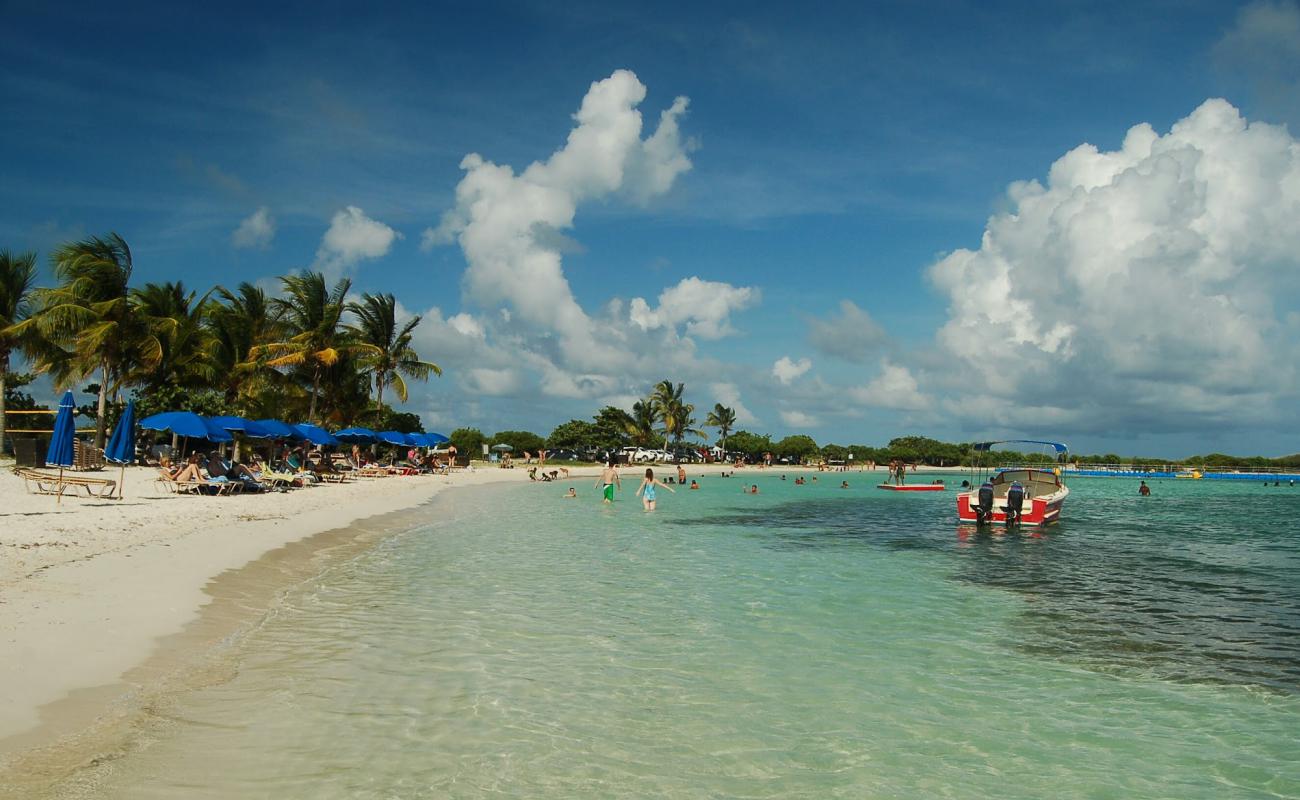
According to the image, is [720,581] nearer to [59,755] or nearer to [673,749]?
[673,749]

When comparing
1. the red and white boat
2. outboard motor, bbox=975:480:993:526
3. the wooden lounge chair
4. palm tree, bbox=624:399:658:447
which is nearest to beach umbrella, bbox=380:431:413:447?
the wooden lounge chair

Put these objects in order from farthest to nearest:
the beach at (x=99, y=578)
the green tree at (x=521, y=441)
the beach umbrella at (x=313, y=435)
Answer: the green tree at (x=521, y=441)
the beach umbrella at (x=313, y=435)
the beach at (x=99, y=578)

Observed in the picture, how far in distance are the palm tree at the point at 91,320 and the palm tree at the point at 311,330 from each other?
5238 millimetres

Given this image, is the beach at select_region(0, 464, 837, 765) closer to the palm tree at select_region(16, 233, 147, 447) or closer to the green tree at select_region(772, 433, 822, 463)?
the palm tree at select_region(16, 233, 147, 447)

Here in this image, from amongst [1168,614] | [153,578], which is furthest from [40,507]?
[1168,614]

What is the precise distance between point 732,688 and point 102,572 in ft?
24.6

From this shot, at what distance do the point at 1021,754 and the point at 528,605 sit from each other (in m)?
6.26

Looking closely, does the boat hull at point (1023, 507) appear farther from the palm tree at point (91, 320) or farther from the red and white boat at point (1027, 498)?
the palm tree at point (91, 320)

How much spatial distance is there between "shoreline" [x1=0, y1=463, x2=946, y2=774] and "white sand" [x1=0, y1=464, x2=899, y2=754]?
0.06 feet

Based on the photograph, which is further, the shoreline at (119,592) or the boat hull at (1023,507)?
the boat hull at (1023,507)

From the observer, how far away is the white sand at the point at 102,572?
5754 mm

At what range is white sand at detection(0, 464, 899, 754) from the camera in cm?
575

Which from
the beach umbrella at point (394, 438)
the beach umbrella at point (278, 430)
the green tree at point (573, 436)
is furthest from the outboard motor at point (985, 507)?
the green tree at point (573, 436)

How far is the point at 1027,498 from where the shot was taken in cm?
2602
